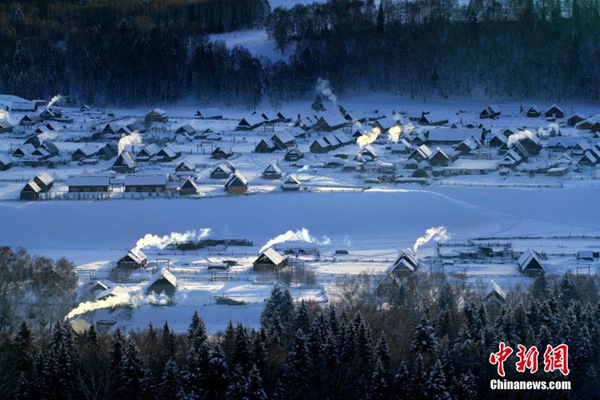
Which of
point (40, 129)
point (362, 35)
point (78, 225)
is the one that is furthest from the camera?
point (362, 35)

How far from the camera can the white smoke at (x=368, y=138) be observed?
1470 inches

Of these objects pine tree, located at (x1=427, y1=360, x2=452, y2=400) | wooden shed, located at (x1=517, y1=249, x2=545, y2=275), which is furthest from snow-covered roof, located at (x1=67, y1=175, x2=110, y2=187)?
pine tree, located at (x1=427, y1=360, x2=452, y2=400)

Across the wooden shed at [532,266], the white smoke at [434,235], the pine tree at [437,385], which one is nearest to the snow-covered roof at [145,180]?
the white smoke at [434,235]

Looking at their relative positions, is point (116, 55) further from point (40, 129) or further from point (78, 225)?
point (78, 225)

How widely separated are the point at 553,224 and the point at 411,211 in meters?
3.63

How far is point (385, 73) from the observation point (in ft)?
164

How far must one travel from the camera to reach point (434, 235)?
26.0 meters

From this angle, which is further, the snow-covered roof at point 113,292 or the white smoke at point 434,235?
the white smoke at point 434,235

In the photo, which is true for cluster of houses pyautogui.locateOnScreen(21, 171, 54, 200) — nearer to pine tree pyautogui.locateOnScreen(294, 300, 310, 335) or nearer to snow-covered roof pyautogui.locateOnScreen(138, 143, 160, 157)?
snow-covered roof pyautogui.locateOnScreen(138, 143, 160, 157)

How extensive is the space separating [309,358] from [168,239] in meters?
10.3

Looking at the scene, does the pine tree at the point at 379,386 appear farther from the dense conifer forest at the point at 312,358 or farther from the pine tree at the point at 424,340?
the pine tree at the point at 424,340

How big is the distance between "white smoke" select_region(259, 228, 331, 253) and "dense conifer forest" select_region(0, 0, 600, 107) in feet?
75.0

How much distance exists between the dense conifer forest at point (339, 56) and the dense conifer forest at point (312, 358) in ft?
105

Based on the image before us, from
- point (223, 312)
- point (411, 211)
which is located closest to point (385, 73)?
point (411, 211)
